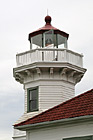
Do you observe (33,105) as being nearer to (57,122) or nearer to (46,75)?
(46,75)

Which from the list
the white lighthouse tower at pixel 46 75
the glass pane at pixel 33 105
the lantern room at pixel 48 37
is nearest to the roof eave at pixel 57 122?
the white lighthouse tower at pixel 46 75

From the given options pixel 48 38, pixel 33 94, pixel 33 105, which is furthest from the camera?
pixel 48 38

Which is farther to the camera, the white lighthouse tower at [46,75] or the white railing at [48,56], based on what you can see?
the white railing at [48,56]

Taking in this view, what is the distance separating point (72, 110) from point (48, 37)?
9.33 metres

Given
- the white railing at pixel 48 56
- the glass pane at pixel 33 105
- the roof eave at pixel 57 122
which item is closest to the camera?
the roof eave at pixel 57 122

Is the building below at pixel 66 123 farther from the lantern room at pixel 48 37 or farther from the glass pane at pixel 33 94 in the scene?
the lantern room at pixel 48 37

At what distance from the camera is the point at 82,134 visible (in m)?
13.1

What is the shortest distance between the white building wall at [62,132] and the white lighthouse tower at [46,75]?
604 centimetres

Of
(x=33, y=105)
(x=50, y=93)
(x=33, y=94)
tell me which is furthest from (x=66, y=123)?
(x=33, y=94)

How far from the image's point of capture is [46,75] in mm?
21109

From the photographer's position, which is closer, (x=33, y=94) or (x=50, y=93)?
(x=50, y=93)

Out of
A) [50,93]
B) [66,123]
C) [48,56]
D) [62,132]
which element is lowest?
[62,132]

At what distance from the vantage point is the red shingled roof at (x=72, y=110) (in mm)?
13297

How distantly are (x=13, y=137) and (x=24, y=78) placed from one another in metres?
3.33
